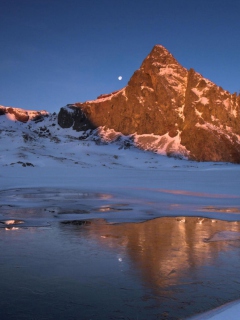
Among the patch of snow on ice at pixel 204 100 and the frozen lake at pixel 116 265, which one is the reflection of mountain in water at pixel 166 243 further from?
the patch of snow on ice at pixel 204 100

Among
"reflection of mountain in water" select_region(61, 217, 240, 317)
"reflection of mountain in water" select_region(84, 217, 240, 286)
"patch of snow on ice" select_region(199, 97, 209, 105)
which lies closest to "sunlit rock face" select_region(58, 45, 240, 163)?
"patch of snow on ice" select_region(199, 97, 209, 105)

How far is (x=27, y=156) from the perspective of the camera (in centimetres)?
6512

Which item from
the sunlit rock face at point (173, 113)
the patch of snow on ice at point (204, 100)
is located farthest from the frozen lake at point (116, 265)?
the patch of snow on ice at point (204, 100)

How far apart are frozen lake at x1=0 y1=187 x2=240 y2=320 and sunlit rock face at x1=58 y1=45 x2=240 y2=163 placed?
350 ft

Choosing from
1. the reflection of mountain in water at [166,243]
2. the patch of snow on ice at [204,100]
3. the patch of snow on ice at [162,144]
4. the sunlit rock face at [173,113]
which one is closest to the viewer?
the reflection of mountain in water at [166,243]

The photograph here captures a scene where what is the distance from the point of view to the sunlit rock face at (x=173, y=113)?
122625 mm

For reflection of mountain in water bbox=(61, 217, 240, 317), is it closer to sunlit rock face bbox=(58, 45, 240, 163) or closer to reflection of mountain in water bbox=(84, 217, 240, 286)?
reflection of mountain in water bbox=(84, 217, 240, 286)

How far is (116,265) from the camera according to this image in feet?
24.6

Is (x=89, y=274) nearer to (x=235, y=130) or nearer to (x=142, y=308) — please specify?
(x=142, y=308)

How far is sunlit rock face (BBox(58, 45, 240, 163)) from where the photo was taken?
123 metres

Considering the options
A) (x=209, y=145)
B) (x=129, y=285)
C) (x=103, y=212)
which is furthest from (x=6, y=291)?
Result: (x=209, y=145)

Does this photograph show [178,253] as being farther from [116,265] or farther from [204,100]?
[204,100]

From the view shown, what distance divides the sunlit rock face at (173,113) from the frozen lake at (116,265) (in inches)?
4204

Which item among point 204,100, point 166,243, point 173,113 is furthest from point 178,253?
point 173,113
